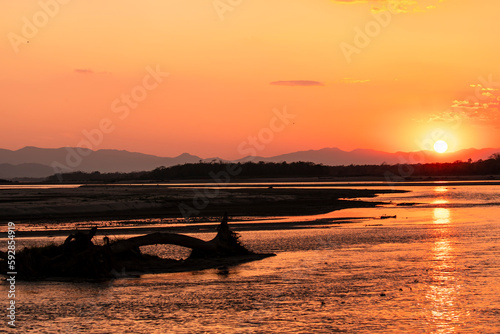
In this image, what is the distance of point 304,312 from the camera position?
656 inches

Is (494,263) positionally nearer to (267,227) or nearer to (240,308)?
(240,308)

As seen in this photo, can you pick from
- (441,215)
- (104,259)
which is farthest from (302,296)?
(441,215)

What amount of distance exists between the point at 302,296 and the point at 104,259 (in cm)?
807

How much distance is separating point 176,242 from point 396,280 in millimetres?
8896

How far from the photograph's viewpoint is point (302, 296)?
18594mm

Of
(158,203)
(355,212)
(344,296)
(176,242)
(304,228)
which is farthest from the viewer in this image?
(158,203)

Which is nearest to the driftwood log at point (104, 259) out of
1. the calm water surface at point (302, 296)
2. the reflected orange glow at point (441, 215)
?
the calm water surface at point (302, 296)

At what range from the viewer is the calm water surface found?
15.5 metres

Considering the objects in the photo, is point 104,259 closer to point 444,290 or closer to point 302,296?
point 302,296

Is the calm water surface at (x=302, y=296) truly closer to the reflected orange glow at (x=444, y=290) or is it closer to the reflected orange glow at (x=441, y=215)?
the reflected orange glow at (x=444, y=290)

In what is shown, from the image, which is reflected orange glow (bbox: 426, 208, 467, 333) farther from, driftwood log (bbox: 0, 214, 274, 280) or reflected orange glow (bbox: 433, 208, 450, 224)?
reflected orange glow (bbox: 433, 208, 450, 224)

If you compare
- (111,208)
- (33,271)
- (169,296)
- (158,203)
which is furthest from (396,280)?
(158,203)

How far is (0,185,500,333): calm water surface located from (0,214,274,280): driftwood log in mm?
986

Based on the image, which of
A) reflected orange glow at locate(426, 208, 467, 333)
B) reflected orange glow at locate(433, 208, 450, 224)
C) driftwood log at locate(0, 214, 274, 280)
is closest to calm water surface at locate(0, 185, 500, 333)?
reflected orange glow at locate(426, 208, 467, 333)
